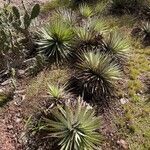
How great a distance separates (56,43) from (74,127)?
102 inches

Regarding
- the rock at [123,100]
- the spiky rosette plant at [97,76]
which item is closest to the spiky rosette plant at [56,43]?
the spiky rosette plant at [97,76]

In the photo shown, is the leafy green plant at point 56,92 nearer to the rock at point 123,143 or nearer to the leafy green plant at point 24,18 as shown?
the rock at point 123,143

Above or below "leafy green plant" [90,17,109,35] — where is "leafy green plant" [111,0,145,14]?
below

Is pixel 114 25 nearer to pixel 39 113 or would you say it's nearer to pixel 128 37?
pixel 128 37

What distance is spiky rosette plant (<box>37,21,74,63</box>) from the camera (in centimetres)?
900

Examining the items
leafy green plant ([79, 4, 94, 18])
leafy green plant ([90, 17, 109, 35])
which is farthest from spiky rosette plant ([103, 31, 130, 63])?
leafy green plant ([79, 4, 94, 18])

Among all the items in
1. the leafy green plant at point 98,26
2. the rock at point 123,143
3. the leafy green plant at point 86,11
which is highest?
the leafy green plant at point 98,26

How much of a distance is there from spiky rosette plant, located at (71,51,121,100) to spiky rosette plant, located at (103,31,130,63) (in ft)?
1.96

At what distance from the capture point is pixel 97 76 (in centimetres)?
815

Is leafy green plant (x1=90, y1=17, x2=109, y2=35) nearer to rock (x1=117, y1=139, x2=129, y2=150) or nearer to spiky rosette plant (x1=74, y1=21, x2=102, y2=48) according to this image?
spiky rosette plant (x1=74, y1=21, x2=102, y2=48)

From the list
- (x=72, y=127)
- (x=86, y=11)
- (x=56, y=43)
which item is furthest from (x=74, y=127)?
(x=86, y=11)

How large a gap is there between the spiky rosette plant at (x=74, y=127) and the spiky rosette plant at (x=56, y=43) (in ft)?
6.17

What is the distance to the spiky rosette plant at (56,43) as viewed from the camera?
29.5ft

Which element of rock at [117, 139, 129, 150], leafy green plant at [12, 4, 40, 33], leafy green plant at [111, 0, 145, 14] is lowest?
→ leafy green plant at [111, 0, 145, 14]
